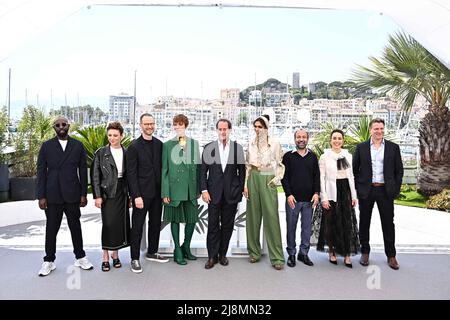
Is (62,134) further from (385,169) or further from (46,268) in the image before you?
(385,169)

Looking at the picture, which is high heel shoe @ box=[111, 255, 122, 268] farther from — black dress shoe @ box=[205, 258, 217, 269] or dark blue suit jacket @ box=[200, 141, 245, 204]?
dark blue suit jacket @ box=[200, 141, 245, 204]

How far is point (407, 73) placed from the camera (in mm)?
6750

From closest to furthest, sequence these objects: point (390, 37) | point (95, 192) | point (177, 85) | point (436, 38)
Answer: point (95, 192)
point (436, 38)
point (390, 37)
point (177, 85)

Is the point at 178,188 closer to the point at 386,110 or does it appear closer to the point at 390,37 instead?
the point at 390,37

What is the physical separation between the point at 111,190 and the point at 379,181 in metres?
2.48

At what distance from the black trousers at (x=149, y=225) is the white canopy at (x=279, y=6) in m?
2.23

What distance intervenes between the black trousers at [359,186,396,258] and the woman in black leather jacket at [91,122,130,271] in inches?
88.3

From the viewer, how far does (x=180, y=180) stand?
3797 mm

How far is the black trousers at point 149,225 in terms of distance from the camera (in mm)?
3750

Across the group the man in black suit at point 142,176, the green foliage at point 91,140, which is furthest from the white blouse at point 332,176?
the green foliage at point 91,140

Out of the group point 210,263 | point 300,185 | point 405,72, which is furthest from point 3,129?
point 405,72

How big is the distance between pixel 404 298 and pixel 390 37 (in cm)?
478

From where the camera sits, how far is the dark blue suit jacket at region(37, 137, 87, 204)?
11.7 feet
